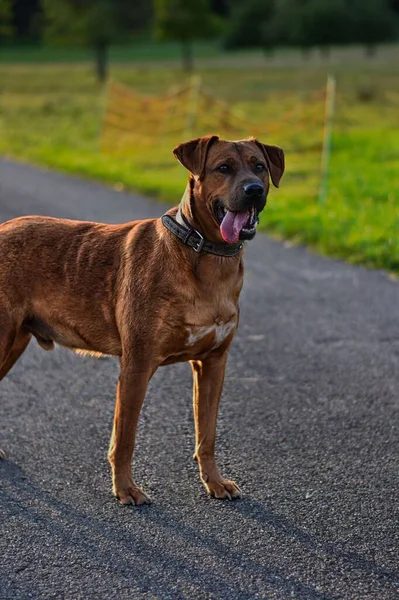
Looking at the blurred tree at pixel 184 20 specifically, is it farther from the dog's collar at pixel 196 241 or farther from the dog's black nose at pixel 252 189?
the dog's black nose at pixel 252 189

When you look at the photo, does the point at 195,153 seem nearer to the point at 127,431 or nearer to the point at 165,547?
the point at 127,431

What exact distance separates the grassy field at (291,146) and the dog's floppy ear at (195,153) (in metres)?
5.64

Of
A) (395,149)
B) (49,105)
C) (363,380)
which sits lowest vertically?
(49,105)

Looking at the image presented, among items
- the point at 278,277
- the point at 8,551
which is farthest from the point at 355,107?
the point at 8,551

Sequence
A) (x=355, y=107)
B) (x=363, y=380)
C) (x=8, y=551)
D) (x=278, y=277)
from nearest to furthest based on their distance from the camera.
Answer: (x=8, y=551)
(x=363, y=380)
(x=278, y=277)
(x=355, y=107)

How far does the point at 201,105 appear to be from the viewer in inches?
789

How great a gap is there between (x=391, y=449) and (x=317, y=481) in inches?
24.8

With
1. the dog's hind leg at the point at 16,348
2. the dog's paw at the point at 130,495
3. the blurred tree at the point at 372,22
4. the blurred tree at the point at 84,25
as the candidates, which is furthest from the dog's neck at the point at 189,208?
the blurred tree at the point at 84,25

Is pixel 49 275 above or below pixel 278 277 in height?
above

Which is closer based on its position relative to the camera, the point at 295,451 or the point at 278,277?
the point at 295,451

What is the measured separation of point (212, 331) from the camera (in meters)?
4.97

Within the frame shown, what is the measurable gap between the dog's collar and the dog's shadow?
1.18m

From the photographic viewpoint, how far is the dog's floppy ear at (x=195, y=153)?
503 cm

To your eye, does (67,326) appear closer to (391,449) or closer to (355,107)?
(391,449)
